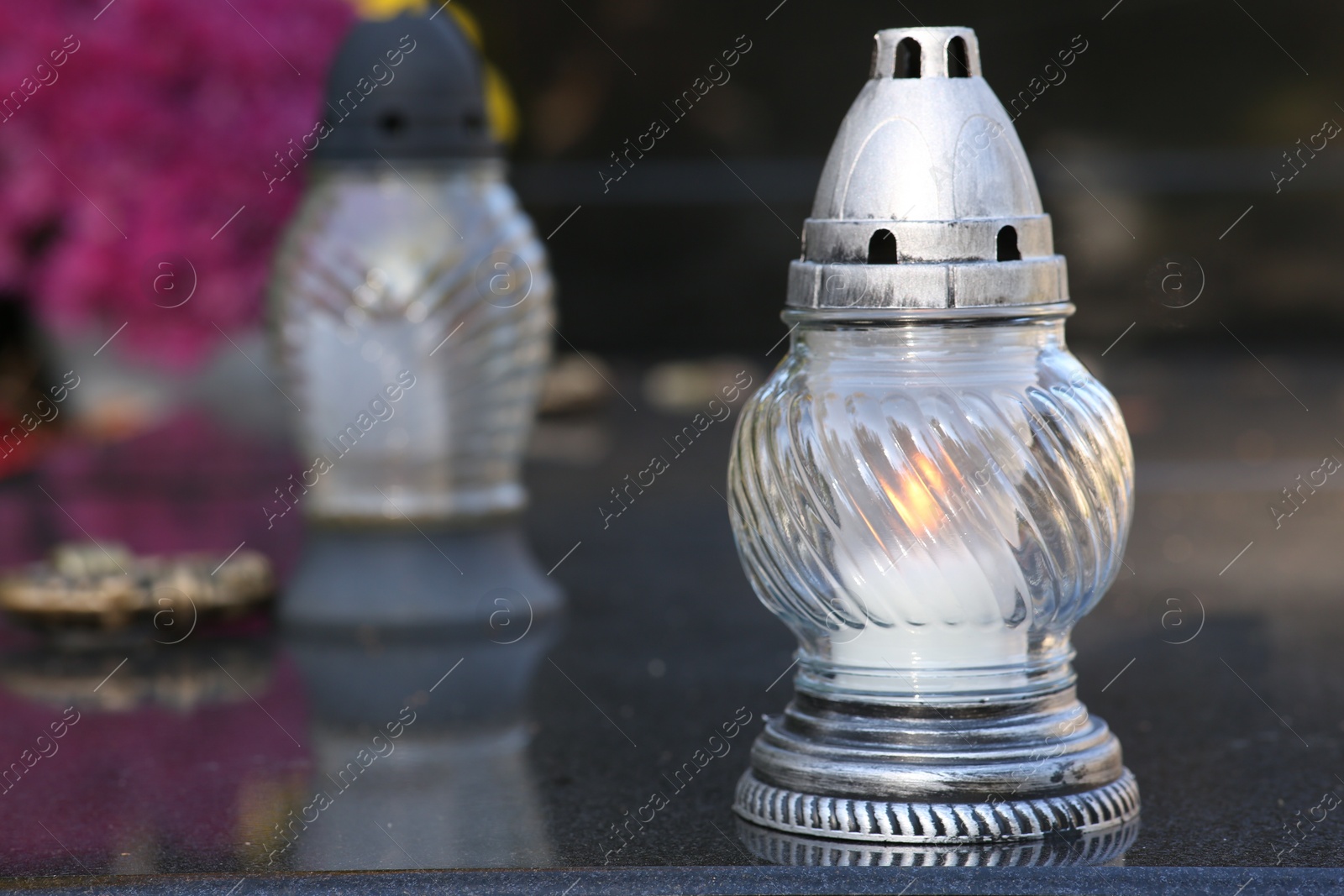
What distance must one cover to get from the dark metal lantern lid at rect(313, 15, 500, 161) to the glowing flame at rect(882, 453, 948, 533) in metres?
1.05

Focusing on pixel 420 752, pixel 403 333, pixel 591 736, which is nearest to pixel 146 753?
pixel 420 752

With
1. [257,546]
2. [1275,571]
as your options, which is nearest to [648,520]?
[257,546]

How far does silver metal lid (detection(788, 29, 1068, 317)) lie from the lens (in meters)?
Answer: 1.20

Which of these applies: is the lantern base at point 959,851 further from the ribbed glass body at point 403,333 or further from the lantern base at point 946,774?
the ribbed glass body at point 403,333

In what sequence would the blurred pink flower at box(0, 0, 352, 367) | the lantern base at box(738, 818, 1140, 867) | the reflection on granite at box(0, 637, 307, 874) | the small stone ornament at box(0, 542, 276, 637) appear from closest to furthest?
the lantern base at box(738, 818, 1140, 867)
the reflection on granite at box(0, 637, 307, 874)
the small stone ornament at box(0, 542, 276, 637)
the blurred pink flower at box(0, 0, 352, 367)

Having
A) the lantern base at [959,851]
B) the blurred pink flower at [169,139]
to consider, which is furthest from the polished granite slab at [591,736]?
the blurred pink flower at [169,139]

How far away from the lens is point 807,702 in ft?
4.19

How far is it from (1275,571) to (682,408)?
7.02 feet

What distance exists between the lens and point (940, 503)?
1.20 metres

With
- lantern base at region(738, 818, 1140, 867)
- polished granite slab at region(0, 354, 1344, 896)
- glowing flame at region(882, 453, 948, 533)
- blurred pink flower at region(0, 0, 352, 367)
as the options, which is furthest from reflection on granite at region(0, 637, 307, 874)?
blurred pink flower at region(0, 0, 352, 367)

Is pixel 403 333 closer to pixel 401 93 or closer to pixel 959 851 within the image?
pixel 401 93

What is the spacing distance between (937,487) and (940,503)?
12 mm

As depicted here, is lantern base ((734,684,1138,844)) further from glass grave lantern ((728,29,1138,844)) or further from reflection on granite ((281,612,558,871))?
reflection on granite ((281,612,558,871))

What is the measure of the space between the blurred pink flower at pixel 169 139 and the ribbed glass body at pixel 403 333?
1.42m
